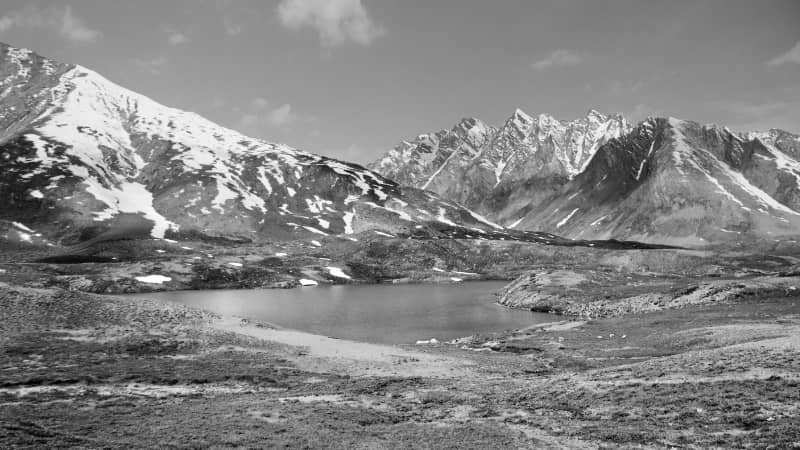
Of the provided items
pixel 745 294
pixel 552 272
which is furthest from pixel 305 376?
pixel 552 272

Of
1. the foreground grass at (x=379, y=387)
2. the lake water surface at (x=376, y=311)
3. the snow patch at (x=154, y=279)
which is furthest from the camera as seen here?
the snow patch at (x=154, y=279)

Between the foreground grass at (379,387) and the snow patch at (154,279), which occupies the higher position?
the snow patch at (154,279)

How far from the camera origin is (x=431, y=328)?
8425 centimetres

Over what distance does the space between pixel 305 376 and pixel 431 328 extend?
43319 mm

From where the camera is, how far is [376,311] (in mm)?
105625

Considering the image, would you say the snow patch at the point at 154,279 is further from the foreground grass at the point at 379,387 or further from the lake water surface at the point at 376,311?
the foreground grass at the point at 379,387

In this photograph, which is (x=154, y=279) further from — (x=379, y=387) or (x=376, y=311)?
(x=379, y=387)

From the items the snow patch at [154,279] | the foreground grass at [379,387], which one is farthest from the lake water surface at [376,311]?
the foreground grass at [379,387]

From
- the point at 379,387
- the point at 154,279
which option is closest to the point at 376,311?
the point at 379,387

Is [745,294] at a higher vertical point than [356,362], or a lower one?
higher

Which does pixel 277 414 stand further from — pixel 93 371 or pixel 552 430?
pixel 93 371

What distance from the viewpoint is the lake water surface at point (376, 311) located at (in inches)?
3201

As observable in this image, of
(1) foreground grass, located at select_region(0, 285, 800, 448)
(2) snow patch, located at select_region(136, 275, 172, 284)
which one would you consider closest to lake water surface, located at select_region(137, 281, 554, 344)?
(2) snow patch, located at select_region(136, 275, 172, 284)

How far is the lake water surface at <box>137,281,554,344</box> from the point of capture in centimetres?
8131
